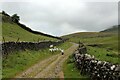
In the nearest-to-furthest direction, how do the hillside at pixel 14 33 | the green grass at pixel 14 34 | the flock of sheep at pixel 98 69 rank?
the flock of sheep at pixel 98 69 → the green grass at pixel 14 34 → the hillside at pixel 14 33

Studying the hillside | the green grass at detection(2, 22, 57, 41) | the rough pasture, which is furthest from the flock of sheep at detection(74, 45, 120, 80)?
the green grass at detection(2, 22, 57, 41)

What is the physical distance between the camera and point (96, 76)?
2886 centimetres

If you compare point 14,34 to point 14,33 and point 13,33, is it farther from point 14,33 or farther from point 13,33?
point 14,33

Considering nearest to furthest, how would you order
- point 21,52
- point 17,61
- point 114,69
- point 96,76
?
point 114,69, point 96,76, point 17,61, point 21,52

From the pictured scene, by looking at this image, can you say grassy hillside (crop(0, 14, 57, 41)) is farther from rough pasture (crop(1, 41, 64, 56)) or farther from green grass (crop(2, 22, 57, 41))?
rough pasture (crop(1, 41, 64, 56))

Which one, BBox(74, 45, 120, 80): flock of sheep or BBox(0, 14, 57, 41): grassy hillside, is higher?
BBox(0, 14, 57, 41): grassy hillside

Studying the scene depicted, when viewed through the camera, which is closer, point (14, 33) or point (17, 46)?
point (17, 46)

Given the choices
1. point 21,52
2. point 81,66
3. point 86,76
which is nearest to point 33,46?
point 21,52

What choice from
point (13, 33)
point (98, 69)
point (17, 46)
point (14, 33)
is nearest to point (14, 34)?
point (13, 33)

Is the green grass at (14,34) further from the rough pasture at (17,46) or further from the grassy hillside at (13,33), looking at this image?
the rough pasture at (17,46)

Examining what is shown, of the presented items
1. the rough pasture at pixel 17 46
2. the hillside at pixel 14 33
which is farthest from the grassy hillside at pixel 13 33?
the rough pasture at pixel 17 46

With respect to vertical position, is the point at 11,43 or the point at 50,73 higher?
the point at 11,43

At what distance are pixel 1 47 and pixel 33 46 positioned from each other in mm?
19187

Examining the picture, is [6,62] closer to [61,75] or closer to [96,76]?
[61,75]
